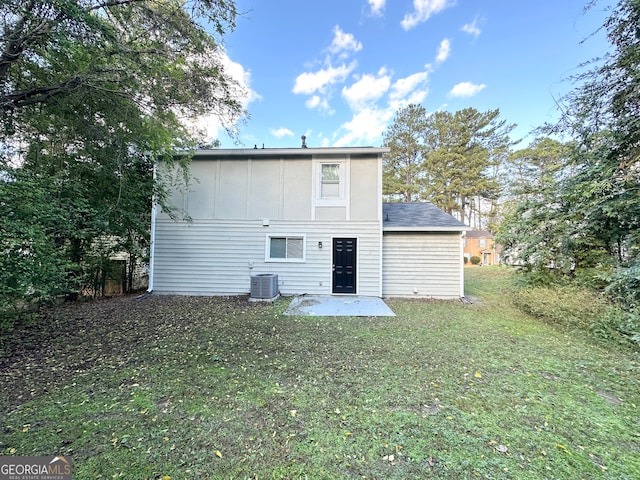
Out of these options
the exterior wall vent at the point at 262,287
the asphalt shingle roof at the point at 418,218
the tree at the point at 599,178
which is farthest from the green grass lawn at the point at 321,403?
the asphalt shingle roof at the point at 418,218

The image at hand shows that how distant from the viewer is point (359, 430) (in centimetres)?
217

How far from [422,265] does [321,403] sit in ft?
21.9

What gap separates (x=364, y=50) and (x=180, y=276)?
11.1 meters

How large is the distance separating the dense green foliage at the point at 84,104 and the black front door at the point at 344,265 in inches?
187

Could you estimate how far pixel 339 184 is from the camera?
8.22m

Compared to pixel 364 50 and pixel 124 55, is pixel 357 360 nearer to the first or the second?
pixel 124 55

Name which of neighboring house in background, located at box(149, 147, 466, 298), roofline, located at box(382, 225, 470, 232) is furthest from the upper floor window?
roofline, located at box(382, 225, 470, 232)

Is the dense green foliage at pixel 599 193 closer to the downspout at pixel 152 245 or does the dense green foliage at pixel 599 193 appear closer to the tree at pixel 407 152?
the downspout at pixel 152 245

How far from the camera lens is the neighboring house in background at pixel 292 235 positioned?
8148 millimetres

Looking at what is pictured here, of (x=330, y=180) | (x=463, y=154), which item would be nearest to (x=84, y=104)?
(x=330, y=180)

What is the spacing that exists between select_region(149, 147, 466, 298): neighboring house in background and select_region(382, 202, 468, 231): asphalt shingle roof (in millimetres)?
109

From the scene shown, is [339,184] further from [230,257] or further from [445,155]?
[445,155]

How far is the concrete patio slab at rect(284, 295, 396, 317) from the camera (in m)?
6.05

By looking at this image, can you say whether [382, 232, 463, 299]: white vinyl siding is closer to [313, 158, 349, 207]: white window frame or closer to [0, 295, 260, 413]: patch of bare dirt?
[313, 158, 349, 207]: white window frame
